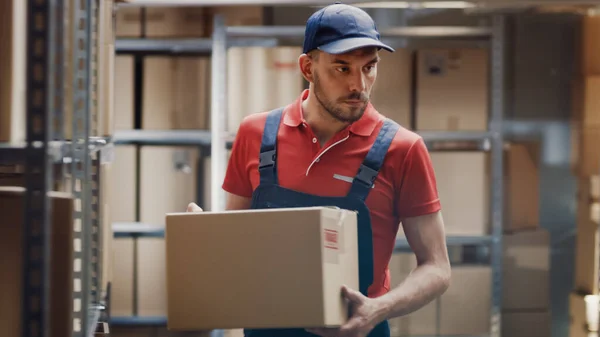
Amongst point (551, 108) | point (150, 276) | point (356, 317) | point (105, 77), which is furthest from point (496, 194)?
point (356, 317)

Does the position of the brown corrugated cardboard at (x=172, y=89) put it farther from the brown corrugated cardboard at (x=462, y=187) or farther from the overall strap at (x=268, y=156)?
the overall strap at (x=268, y=156)

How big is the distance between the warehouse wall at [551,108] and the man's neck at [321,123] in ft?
9.58

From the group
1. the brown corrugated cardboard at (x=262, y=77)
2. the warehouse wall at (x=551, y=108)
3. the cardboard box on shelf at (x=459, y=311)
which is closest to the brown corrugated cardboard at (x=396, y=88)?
the brown corrugated cardboard at (x=262, y=77)

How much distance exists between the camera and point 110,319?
165 inches

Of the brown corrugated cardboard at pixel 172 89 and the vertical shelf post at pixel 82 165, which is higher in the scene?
the brown corrugated cardboard at pixel 172 89

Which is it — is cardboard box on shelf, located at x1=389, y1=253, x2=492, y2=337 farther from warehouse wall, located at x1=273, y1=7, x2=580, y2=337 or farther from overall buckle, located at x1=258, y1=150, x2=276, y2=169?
overall buckle, located at x1=258, y1=150, x2=276, y2=169

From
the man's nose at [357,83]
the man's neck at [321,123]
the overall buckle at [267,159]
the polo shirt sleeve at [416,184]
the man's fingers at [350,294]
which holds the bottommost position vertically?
the man's fingers at [350,294]

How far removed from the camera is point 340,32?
2.06m

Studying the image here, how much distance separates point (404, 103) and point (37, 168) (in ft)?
9.46

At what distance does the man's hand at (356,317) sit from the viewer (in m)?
1.88

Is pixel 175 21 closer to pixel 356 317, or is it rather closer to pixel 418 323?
pixel 418 323

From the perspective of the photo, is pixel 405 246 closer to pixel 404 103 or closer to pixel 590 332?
pixel 404 103

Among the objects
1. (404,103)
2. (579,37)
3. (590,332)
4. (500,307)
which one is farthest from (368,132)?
(579,37)

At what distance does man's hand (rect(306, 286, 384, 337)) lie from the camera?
1880 mm
